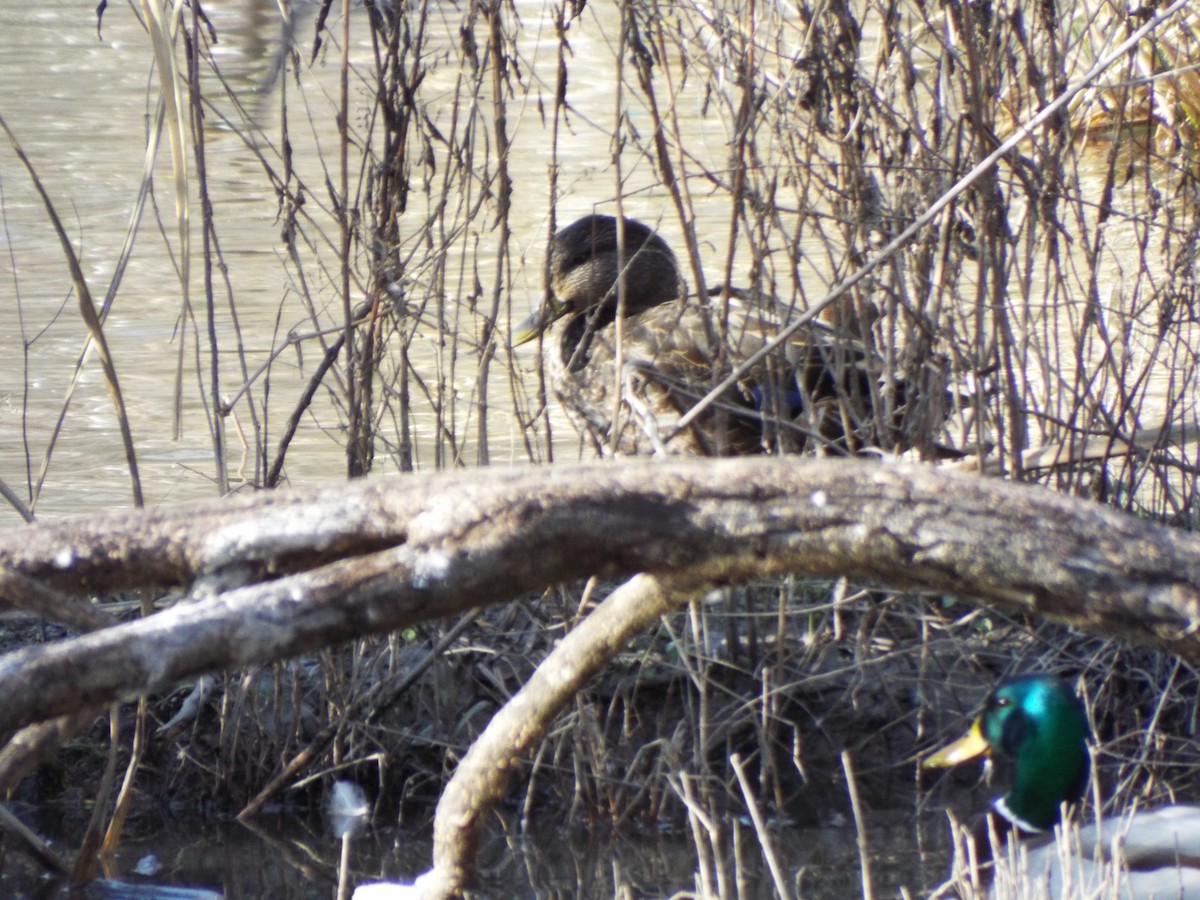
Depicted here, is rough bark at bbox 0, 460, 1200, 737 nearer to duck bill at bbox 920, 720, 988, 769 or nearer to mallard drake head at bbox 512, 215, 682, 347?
duck bill at bbox 920, 720, 988, 769

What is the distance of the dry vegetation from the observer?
3.91 m

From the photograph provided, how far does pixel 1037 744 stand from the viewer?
13.1 ft

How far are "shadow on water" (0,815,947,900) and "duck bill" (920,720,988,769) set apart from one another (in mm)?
225

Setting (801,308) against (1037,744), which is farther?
(801,308)

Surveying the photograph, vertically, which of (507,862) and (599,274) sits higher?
(599,274)

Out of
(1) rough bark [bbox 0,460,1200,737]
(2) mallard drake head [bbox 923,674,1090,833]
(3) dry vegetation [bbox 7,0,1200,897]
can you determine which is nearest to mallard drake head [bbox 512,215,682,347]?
(3) dry vegetation [bbox 7,0,1200,897]

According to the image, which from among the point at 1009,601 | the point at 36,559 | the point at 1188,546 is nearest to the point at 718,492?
the point at 1009,601

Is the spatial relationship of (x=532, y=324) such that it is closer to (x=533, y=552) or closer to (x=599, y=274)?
(x=599, y=274)

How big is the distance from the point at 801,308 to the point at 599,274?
129 cm

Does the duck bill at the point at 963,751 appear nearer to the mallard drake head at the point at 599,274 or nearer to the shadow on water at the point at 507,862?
the shadow on water at the point at 507,862

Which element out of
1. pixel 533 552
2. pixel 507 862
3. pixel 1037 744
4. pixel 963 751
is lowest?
pixel 507 862

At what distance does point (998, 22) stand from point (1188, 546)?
250cm

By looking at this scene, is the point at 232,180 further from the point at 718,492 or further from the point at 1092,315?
the point at 718,492

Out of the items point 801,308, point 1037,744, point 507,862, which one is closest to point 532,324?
point 801,308
